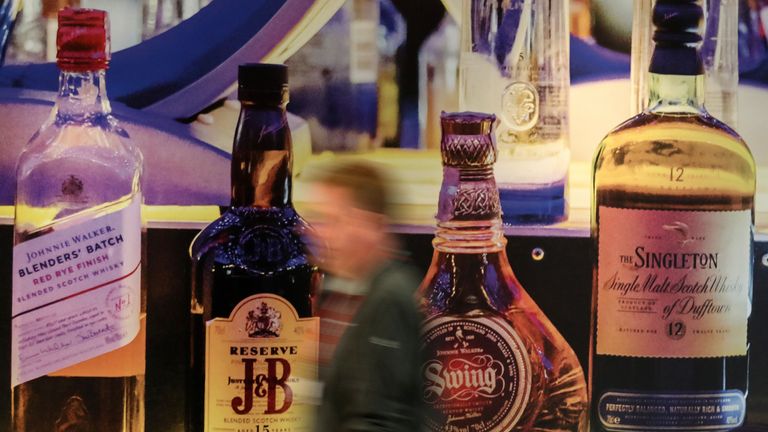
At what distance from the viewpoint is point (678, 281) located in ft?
3.43

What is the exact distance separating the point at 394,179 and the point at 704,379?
13.8 inches

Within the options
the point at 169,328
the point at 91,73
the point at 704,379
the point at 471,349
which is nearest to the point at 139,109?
the point at 91,73

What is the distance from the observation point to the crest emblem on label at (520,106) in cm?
114

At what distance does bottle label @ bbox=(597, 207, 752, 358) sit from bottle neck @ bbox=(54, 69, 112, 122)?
475 millimetres

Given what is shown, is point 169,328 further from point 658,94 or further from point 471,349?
point 658,94

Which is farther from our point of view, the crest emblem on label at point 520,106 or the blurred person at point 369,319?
the crest emblem on label at point 520,106

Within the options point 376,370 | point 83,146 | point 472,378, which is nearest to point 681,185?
point 472,378

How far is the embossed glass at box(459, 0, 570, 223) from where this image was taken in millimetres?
1132

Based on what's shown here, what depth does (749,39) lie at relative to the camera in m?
1.16

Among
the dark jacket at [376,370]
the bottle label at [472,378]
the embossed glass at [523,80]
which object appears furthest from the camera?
the embossed glass at [523,80]

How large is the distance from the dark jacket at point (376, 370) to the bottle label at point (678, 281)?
27cm

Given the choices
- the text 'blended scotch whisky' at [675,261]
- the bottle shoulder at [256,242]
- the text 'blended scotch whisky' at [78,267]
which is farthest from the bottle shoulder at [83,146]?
the text 'blended scotch whisky' at [675,261]

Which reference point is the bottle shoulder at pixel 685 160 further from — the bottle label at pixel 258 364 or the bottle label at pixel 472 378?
the bottle label at pixel 258 364

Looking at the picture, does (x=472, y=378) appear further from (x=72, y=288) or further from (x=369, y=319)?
(x=72, y=288)
